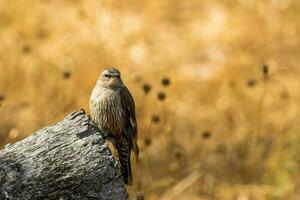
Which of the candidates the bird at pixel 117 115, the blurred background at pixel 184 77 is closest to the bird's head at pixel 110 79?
→ the bird at pixel 117 115

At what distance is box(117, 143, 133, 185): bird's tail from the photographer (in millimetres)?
5269

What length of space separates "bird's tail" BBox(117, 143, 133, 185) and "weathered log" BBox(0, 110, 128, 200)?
1.20 m

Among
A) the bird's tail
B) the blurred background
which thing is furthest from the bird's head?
the blurred background

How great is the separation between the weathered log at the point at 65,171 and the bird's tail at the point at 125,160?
1.20m

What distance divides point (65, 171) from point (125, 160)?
1.50 meters

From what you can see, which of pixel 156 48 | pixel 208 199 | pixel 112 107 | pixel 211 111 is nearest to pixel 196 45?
pixel 156 48

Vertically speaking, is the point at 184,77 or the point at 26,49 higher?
the point at 26,49

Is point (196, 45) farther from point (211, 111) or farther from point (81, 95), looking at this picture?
point (81, 95)

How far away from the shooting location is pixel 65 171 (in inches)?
154

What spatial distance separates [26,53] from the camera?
31.9 ft

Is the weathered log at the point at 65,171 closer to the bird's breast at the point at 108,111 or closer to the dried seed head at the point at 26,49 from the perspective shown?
the bird's breast at the point at 108,111

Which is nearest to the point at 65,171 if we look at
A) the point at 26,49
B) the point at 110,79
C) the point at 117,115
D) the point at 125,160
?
the point at 125,160

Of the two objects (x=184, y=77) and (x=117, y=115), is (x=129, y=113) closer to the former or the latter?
(x=117, y=115)

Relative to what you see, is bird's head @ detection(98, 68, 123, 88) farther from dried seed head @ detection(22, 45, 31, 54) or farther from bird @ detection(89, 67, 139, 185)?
dried seed head @ detection(22, 45, 31, 54)
